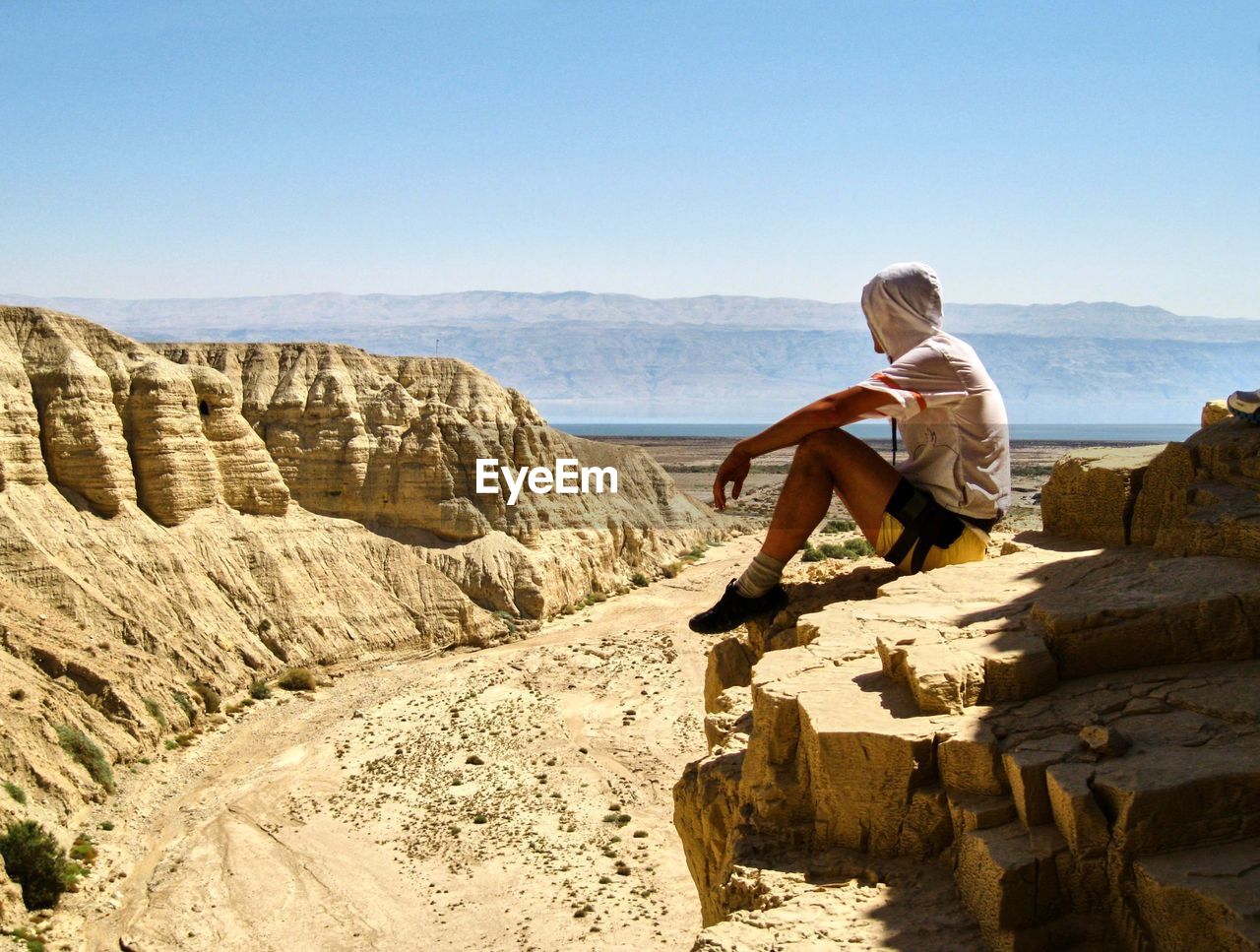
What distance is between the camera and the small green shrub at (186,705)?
2477 cm

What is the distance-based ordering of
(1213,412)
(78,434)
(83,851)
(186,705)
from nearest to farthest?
1. (1213,412)
2. (83,851)
3. (186,705)
4. (78,434)

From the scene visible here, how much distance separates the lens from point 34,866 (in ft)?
55.8

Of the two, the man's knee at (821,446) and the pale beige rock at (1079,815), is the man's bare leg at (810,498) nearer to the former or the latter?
the man's knee at (821,446)

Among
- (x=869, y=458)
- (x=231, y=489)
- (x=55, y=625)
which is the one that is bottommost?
(x=55, y=625)

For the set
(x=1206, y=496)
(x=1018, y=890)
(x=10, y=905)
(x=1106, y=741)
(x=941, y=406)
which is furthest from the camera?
(x=10, y=905)

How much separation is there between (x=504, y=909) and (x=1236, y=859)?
1462 cm

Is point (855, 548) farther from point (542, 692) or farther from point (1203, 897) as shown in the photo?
point (1203, 897)

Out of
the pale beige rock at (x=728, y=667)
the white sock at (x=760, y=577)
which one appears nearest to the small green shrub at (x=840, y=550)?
the pale beige rock at (x=728, y=667)

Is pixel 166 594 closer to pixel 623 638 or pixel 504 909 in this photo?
pixel 623 638

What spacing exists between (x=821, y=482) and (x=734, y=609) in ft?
3.21

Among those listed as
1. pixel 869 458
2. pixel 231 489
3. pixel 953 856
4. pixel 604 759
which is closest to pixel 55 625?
pixel 231 489

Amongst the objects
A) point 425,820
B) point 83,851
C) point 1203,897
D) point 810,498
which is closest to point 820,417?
point 810,498

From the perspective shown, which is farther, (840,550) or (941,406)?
(840,550)

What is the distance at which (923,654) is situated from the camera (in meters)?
5.24
